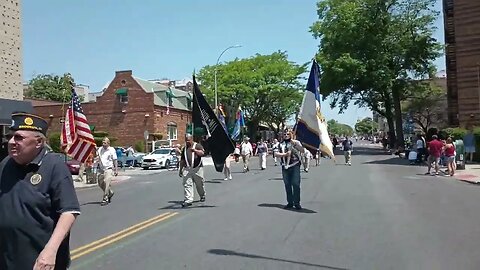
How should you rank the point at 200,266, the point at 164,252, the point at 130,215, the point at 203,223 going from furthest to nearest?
the point at 130,215
the point at 203,223
the point at 164,252
the point at 200,266

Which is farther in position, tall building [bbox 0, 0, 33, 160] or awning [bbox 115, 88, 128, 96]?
awning [bbox 115, 88, 128, 96]

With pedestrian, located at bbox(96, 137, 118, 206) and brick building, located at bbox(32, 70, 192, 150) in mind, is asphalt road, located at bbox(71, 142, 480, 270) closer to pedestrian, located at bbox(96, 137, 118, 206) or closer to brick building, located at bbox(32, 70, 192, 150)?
pedestrian, located at bbox(96, 137, 118, 206)

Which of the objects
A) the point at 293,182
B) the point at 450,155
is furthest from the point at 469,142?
the point at 293,182

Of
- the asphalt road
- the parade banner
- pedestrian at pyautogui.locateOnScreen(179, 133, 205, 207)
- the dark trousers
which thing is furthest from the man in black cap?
pedestrian at pyautogui.locateOnScreen(179, 133, 205, 207)

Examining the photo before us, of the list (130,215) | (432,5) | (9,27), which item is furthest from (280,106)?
(130,215)

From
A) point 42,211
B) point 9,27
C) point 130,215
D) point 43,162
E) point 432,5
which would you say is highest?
point 432,5

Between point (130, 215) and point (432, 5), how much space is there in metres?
49.7

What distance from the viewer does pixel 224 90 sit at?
210 feet

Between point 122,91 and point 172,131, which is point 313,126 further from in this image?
point 172,131

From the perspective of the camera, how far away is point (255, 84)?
215ft

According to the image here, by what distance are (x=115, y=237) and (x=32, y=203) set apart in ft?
20.5

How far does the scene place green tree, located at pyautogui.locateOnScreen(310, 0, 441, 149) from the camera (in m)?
51.8

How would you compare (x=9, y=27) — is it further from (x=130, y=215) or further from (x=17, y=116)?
(x=17, y=116)

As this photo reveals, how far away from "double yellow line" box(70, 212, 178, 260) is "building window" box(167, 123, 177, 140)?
46.9m
